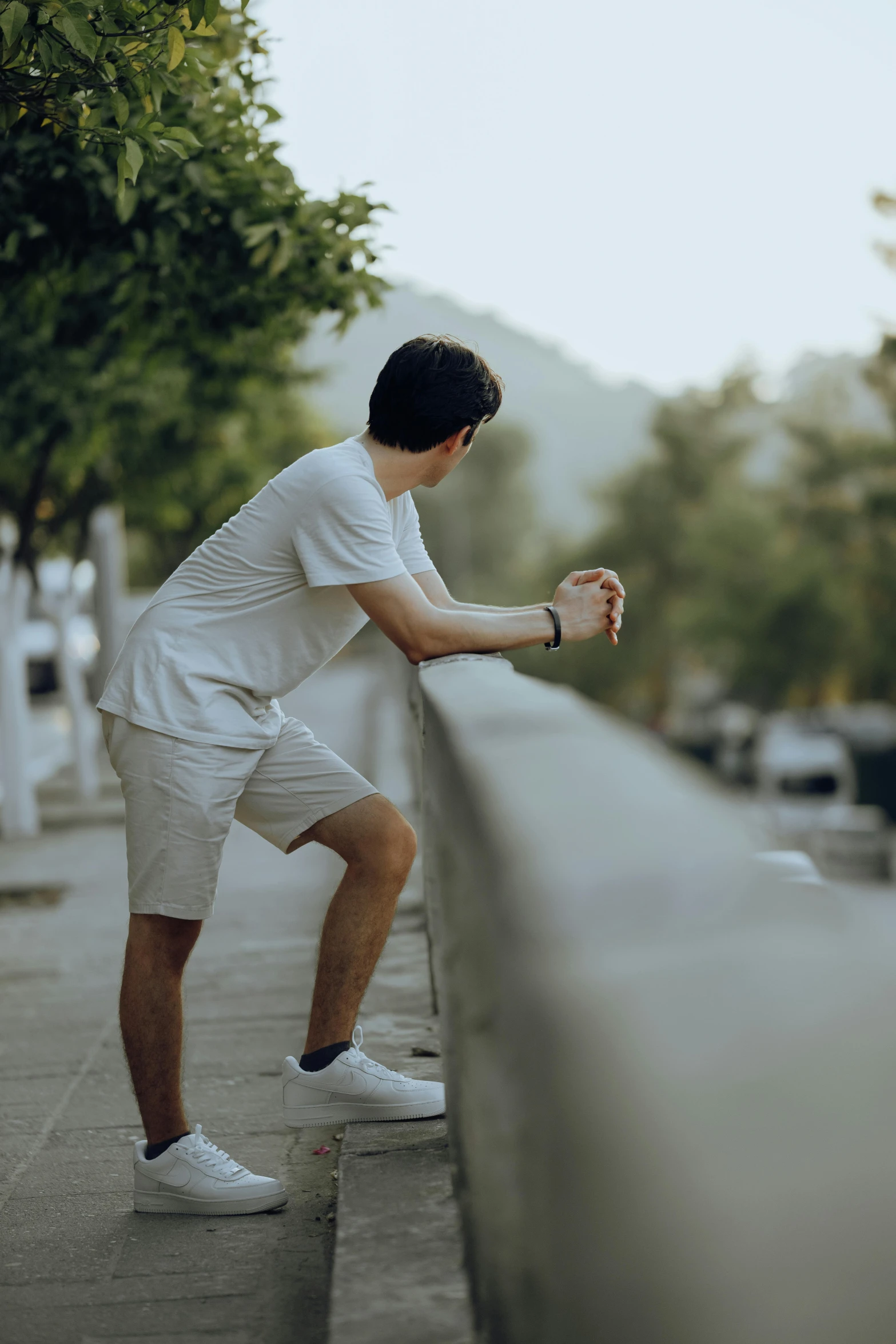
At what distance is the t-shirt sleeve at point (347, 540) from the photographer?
2.68 m

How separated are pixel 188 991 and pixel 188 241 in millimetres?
2847

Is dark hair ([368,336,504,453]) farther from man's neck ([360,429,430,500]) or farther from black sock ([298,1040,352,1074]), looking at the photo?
black sock ([298,1040,352,1074])

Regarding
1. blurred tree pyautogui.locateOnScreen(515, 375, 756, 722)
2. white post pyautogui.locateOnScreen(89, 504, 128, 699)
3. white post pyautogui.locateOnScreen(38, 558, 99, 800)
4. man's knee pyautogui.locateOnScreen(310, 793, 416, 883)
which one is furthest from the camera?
blurred tree pyautogui.locateOnScreen(515, 375, 756, 722)

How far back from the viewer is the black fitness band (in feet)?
9.50

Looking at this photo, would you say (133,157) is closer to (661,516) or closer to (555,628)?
(555,628)

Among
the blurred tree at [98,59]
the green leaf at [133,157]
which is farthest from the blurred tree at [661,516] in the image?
the green leaf at [133,157]

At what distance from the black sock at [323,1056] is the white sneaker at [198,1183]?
240 mm

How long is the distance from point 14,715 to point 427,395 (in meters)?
9.53

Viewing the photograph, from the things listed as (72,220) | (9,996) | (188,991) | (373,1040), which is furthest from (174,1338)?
(72,220)

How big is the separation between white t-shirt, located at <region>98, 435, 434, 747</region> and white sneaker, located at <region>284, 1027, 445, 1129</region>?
28.8 inches

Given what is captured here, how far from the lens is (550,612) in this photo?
2938 millimetres

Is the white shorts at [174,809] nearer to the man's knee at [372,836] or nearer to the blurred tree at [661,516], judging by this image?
the man's knee at [372,836]

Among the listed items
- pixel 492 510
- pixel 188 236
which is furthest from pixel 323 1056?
pixel 492 510

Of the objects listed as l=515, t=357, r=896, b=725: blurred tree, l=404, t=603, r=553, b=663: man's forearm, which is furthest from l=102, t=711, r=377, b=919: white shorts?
l=515, t=357, r=896, b=725: blurred tree
